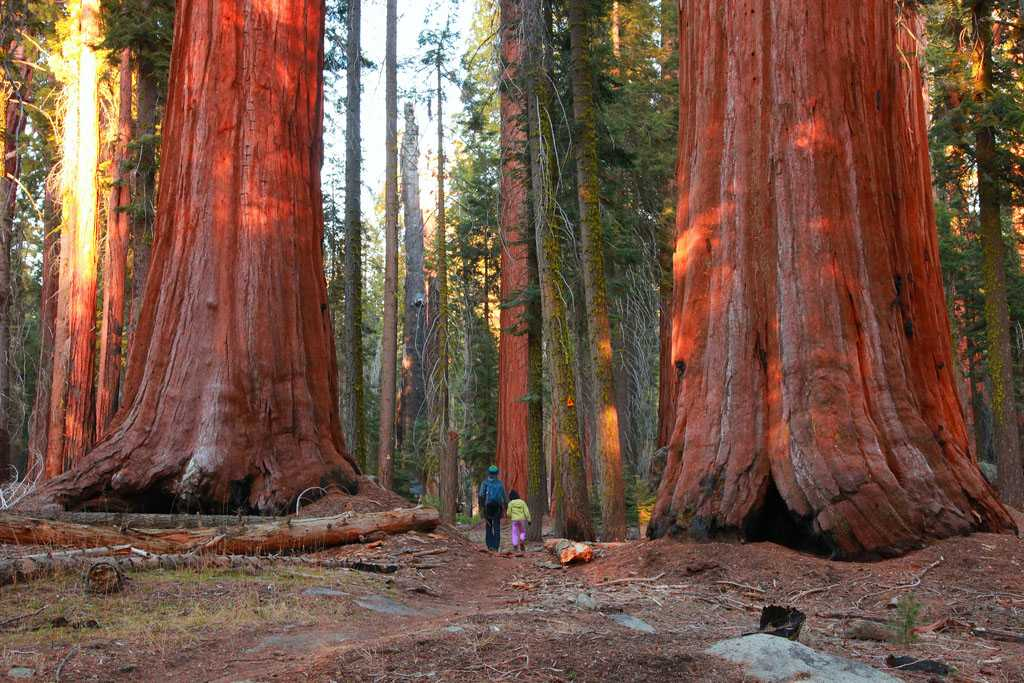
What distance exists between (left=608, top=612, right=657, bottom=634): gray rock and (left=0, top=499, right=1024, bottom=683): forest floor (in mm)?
26

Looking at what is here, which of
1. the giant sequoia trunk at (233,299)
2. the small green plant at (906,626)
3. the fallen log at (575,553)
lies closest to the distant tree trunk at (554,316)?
the giant sequoia trunk at (233,299)

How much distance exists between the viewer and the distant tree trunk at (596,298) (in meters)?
13.5

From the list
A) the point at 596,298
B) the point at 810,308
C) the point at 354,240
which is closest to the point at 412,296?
the point at 354,240

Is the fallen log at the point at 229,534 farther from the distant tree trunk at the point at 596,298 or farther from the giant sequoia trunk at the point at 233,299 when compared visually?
the distant tree trunk at the point at 596,298

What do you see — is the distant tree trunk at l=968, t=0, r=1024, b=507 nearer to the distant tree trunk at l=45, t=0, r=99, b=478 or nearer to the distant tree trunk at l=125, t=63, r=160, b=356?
the distant tree trunk at l=125, t=63, r=160, b=356

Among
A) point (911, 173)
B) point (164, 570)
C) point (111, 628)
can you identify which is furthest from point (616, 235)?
point (111, 628)

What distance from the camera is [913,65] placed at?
36.7 feet

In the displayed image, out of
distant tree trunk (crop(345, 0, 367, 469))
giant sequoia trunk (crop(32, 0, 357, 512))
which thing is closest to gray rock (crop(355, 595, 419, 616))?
giant sequoia trunk (crop(32, 0, 357, 512))

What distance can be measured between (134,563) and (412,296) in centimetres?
2550

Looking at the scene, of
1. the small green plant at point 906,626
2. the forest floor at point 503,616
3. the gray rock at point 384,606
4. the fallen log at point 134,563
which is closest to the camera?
the forest floor at point 503,616

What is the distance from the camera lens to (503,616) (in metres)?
5.46

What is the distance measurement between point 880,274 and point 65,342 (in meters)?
15.4

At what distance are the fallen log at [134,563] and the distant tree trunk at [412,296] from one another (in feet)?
77.1

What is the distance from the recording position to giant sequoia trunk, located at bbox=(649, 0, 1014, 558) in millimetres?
7758
